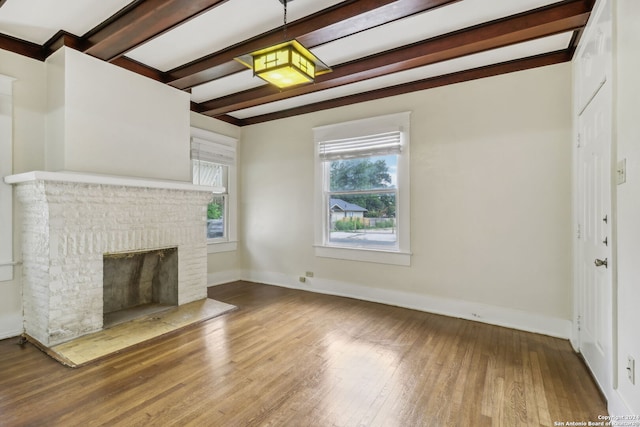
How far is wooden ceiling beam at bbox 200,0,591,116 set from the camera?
2.37 metres

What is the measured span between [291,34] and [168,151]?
7.12ft

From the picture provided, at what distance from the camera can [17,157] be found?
2.98 meters

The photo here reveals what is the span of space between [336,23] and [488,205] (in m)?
2.46

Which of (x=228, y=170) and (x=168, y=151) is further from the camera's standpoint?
(x=228, y=170)

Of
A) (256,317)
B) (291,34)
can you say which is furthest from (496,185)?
(256,317)

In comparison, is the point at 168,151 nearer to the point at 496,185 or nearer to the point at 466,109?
the point at 466,109

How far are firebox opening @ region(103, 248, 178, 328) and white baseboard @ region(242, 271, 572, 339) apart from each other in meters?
1.66

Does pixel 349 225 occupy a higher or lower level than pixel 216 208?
lower

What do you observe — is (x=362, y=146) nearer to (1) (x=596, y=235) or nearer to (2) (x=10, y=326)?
(1) (x=596, y=235)

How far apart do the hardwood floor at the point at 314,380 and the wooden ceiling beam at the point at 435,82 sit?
2793 millimetres

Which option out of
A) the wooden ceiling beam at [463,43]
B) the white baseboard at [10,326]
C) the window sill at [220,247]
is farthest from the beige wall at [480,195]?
the window sill at [220,247]

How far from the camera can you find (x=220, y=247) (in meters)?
5.06

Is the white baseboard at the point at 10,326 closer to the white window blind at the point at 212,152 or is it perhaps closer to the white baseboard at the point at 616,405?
the white window blind at the point at 212,152

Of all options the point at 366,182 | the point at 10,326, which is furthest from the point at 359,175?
the point at 10,326
